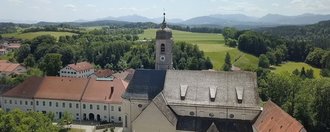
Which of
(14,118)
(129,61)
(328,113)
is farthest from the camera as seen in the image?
(129,61)

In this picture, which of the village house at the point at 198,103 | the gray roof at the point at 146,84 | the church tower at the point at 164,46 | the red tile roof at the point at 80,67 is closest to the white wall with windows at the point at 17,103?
the gray roof at the point at 146,84

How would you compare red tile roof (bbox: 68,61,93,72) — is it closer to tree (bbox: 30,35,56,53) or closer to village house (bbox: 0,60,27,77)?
village house (bbox: 0,60,27,77)

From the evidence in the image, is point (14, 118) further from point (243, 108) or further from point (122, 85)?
point (243, 108)

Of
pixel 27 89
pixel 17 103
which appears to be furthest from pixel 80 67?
pixel 17 103

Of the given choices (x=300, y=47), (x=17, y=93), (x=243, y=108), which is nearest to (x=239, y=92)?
(x=243, y=108)

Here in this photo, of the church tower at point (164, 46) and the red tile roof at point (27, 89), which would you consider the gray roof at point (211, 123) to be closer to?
the church tower at point (164, 46)

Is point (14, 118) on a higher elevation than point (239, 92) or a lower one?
lower
